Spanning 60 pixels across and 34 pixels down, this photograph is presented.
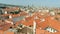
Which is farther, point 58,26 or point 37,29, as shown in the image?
point 58,26

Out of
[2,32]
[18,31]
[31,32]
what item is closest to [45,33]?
[31,32]

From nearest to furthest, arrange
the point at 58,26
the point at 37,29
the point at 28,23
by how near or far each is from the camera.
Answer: the point at 37,29
the point at 58,26
the point at 28,23

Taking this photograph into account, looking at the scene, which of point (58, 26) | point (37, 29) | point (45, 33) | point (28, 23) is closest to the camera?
point (45, 33)

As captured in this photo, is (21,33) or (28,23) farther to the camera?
(28,23)

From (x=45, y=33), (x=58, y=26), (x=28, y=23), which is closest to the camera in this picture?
(x=45, y=33)

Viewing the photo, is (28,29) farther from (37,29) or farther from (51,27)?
(51,27)

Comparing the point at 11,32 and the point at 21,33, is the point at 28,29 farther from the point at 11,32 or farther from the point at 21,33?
the point at 11,32

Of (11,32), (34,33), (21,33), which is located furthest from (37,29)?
(11,32)

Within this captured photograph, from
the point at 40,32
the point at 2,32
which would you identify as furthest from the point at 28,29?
the point at 2,32
